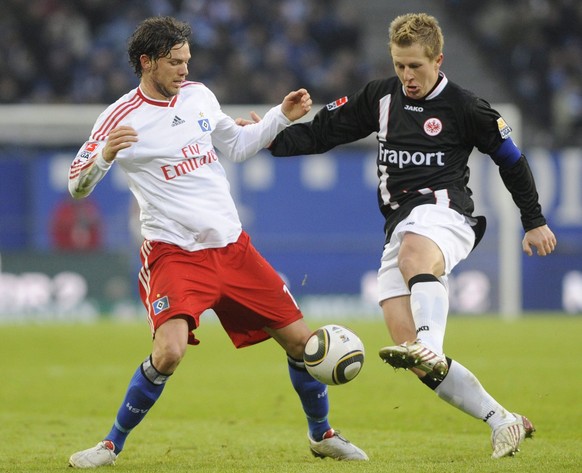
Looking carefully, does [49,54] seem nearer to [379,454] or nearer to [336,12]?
[336,12]

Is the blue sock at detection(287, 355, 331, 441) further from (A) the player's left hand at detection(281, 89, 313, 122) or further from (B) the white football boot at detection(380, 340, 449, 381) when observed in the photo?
(A) the player's left hand at detection(281, 89, 313, 122)

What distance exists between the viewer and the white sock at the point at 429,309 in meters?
5.93

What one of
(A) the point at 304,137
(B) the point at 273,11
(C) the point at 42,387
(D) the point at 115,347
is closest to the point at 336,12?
(B) the point at 273,11

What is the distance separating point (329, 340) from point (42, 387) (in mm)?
5430

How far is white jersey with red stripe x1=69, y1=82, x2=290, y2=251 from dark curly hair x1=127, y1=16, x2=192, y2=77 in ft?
0.74

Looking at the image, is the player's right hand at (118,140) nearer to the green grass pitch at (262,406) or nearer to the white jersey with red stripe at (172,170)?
the white jersey with red stripe at (172,170)

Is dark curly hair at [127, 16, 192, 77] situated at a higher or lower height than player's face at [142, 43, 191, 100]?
higher

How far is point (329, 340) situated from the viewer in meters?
6.22

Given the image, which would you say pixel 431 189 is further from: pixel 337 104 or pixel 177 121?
pixel 177 121

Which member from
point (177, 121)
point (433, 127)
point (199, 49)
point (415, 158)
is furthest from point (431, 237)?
point (199, 49)

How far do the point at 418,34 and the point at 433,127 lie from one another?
51 centimetres

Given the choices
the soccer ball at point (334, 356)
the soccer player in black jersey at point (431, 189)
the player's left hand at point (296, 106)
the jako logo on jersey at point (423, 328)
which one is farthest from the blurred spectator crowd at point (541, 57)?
the jako logo on jersey at point (423, 328)

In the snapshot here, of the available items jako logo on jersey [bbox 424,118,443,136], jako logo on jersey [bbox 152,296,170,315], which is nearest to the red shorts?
jako logo on jersey [bbox 152,296,170,315]

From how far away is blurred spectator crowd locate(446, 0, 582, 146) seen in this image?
21.3 metres
